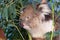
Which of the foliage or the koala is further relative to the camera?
the koala

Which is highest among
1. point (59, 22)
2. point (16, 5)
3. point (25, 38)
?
point (16, 5)

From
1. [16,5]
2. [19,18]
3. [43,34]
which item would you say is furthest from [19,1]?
[43,34]

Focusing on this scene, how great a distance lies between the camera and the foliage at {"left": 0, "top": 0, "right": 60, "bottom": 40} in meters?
1.18

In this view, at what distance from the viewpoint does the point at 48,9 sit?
4.28 feet

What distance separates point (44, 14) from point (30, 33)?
0.54ft

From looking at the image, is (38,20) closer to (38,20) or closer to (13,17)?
(38,20)

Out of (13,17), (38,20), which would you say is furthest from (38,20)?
(13,17)

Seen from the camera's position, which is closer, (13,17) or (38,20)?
(13,17)

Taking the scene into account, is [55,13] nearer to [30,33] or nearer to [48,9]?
[48,9]

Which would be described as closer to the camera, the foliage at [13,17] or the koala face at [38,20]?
the foliage at [13,17]

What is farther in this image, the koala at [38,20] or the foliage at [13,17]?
the koala at [38,20]

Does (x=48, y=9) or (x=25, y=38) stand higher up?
(x=48, y=9)

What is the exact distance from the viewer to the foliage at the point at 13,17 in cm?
118

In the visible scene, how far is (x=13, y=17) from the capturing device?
1229mm
